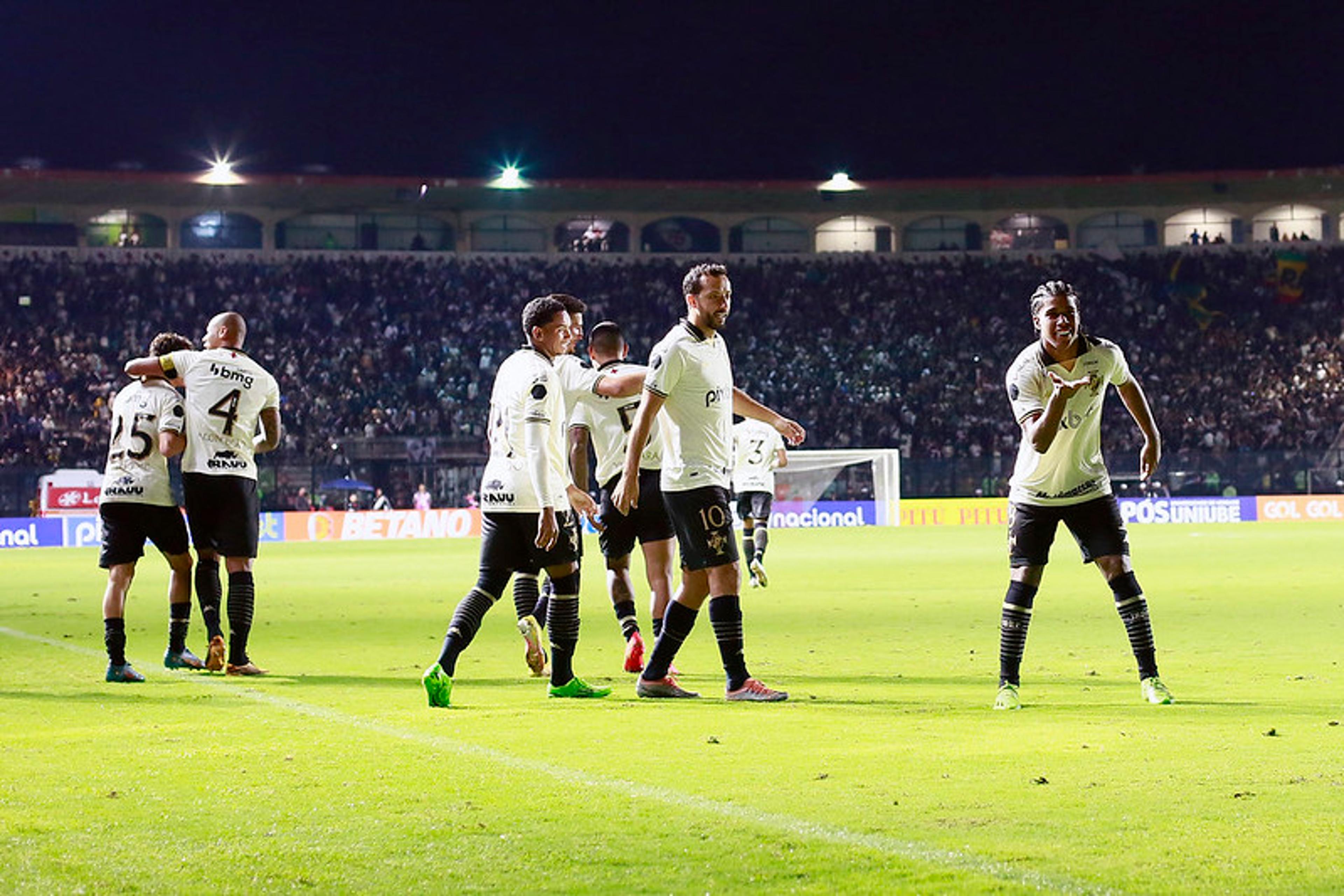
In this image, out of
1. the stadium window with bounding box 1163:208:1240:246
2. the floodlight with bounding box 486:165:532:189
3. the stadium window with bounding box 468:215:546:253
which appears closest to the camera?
the floodlight with bounding box 486:165:532:189

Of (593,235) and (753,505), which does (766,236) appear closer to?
(593,235)

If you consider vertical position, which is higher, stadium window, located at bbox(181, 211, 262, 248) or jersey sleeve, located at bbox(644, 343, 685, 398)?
stadium window, located at bbox(181, 211, 262, 248)

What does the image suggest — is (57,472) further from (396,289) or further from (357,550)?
(396,289)

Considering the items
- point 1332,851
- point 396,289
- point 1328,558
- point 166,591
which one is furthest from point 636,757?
point 396,289

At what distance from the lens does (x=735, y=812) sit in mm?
5652

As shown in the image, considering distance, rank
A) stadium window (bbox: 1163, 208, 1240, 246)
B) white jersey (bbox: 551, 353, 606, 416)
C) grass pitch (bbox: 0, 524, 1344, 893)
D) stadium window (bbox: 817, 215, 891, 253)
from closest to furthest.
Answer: grass pitch (bbox: 0, 524, 1344, 893), white jersey (bbox: 551, 353, 606, 416), stadium window (bbox: 1163, 208, 1240, 246), stadium window (bbox: 817, 215, 891, 253)

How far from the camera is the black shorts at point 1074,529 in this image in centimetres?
893

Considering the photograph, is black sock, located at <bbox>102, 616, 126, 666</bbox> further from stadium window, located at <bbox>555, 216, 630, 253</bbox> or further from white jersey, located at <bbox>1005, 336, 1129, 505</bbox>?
stadium window, located at <bbox>555, 216, 630, 253</bbox>

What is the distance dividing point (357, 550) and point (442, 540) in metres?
5.44

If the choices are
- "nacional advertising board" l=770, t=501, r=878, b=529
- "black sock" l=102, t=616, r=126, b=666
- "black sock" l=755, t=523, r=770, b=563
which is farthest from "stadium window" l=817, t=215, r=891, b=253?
"black sock" l=102, t=616, r=126, b=666

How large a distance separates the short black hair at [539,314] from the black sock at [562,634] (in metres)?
1.41

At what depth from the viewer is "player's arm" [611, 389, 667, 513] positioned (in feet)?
29.3

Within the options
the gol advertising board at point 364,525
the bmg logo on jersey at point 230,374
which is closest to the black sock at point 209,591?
the bmg logo on jersey at point 230,374

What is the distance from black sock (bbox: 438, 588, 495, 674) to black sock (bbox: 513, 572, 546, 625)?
1384 mm
